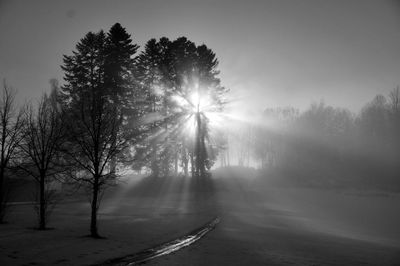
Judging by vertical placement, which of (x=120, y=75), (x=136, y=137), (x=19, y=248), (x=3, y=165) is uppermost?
(x=120, y=75)

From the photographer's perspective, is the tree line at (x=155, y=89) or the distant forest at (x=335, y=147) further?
the distant forest at (x=335, y=147)

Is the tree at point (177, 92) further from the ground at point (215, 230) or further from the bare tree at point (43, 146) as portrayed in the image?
the bare tree at point (43, 146)

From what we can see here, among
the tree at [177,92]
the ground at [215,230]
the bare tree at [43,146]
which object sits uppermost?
the tree at [177,92]

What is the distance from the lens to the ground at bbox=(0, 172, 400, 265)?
1151 centimetres

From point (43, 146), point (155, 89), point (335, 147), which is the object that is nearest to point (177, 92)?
point (155, 89)

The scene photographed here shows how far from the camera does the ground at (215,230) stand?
11.5 meters

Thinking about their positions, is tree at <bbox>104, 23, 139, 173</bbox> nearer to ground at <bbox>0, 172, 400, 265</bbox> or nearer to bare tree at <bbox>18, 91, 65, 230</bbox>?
ground at <bbox>0, 172, 400, 265</bbox>

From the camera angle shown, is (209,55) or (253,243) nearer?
(253,243)

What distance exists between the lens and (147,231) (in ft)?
55.5

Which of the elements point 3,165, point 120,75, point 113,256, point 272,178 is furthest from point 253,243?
point 272,178

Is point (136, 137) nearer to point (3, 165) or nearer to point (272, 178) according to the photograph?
point (3, 165)

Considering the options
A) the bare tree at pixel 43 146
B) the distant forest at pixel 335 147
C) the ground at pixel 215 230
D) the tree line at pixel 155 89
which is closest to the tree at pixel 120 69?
the tree line at pixel 155 89

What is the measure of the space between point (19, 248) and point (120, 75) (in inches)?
1155

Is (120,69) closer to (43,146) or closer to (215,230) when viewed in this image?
(43,146)
